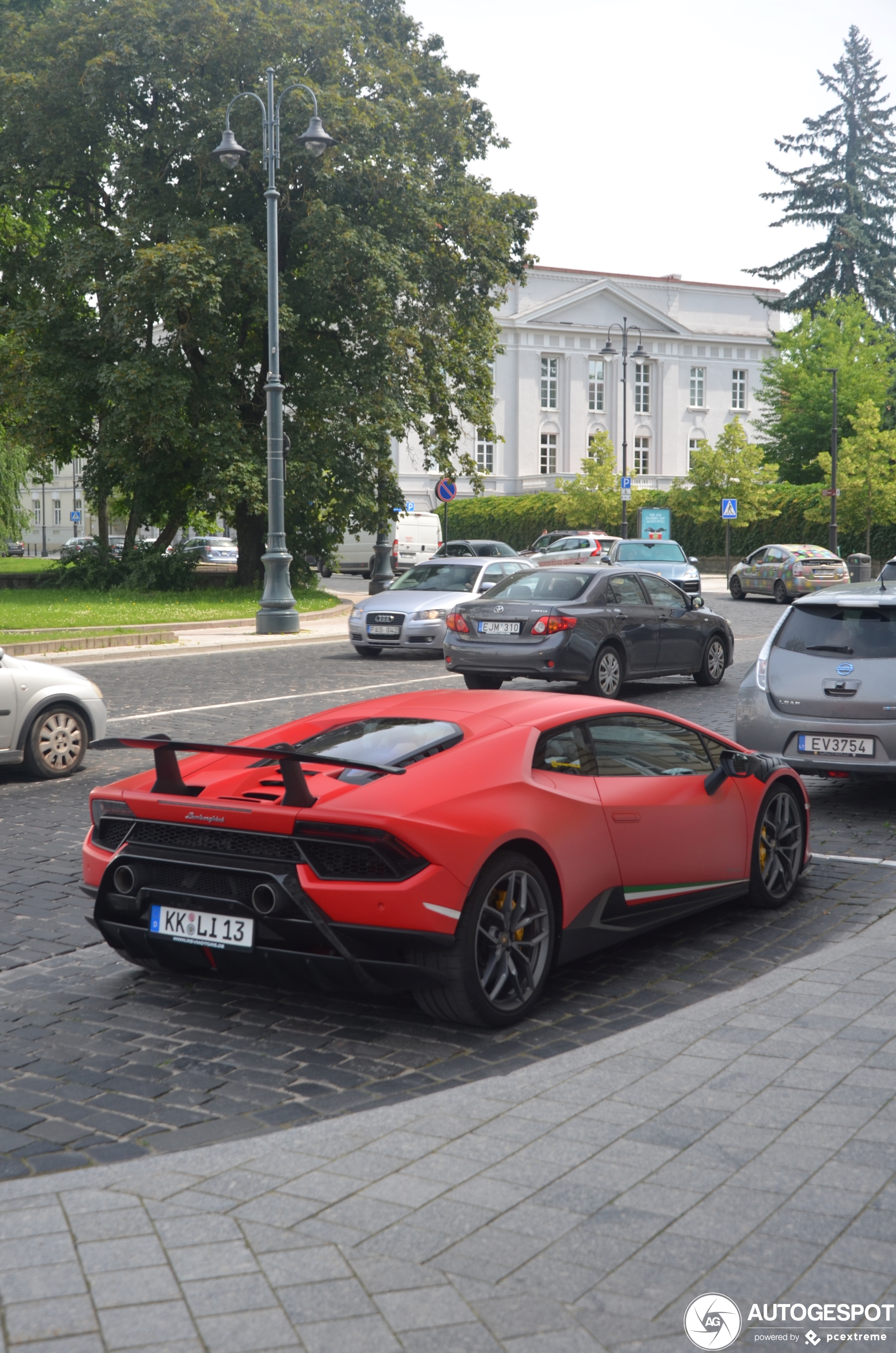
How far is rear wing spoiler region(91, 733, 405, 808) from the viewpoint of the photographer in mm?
4895

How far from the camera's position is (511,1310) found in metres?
2.96

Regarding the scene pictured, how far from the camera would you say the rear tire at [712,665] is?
1722 centimetres

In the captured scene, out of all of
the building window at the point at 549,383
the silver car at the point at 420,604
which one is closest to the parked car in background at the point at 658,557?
the silver car at the point at 420,604

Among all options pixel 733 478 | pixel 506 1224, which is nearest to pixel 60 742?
pixel 506 1224

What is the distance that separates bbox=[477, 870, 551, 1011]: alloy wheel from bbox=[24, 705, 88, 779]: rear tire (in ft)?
20.6

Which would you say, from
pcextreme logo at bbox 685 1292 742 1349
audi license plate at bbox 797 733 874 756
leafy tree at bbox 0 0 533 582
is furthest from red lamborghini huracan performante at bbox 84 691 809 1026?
leafy tree at bbox 0 0 533 582

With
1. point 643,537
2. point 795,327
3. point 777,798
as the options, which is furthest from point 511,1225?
point 795,327

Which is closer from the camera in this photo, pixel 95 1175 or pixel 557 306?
pixel 95 1175

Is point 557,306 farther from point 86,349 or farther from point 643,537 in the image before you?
point 86,349

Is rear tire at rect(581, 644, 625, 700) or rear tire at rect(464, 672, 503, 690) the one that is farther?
rear tire at rect(464, 672, 503, 690)

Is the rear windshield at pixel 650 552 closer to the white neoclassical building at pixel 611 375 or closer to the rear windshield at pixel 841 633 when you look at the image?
the rear windshield at pixel 841 633

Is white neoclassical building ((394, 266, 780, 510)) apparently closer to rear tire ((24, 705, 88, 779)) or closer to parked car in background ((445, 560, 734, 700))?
parked car in background ((445, 560, 734, 700))

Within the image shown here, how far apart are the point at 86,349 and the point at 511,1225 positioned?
33058 mm

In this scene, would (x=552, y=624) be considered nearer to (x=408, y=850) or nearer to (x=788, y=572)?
(x=408, y=850)
